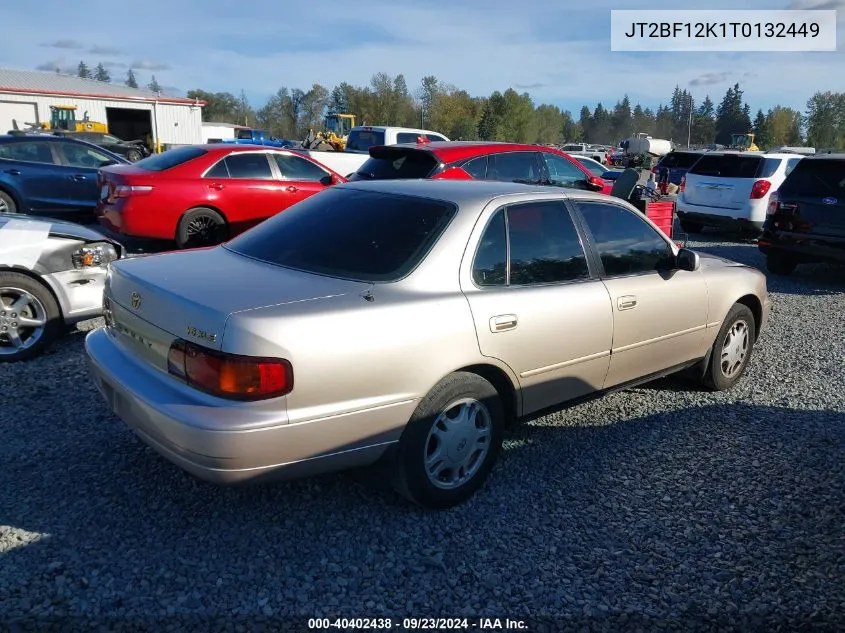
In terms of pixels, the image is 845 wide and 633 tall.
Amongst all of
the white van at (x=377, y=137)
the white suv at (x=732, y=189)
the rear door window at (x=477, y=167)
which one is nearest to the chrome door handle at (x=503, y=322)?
the rear door window at (x=477, y=167)

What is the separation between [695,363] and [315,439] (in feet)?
10.2

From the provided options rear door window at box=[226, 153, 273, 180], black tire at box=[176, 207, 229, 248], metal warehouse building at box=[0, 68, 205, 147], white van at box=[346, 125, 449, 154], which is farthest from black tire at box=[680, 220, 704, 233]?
metal warehouse building at box=[0, 68, 205, 147]

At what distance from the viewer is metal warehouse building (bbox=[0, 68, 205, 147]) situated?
39.3 meters

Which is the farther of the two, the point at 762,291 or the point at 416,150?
the point at 416,150

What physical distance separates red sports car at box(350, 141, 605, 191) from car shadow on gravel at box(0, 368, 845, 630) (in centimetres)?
449

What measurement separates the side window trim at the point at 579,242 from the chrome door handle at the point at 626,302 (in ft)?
0.60

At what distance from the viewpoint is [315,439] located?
2797 mm

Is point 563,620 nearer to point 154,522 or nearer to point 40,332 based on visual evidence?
point 154,522

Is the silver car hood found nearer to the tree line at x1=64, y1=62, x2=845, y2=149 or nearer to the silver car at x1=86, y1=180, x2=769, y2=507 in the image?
the silver car at x1=86, y1=180, x2=769, y2=507

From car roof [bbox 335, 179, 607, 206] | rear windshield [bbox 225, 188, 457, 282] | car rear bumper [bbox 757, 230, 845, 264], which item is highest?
car roof [bbox 335, 179, 607, 206]

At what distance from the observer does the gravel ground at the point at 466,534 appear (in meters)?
2.68

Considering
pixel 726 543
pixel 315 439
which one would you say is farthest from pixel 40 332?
pixel 726 543

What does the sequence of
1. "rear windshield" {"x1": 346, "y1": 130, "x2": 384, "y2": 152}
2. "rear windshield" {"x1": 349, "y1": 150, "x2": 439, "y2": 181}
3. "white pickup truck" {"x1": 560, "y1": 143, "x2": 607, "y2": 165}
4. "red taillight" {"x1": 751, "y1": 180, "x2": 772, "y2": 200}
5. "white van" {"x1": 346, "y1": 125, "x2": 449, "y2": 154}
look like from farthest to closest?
"white pickup truck" {"x1": 560, "y1": 143, "x2": 607, "y2": 165}
"rear windshield" {"x1": 346, "y1": 130, "x2": 384, "y2": 152}
"white van" {"x1": 346, "y1": 125, "x2": 449, "y2": 154}
"red taillight" {"x1": 751, "y1": 180, "x2": 772, "y2": 200}
"rear windshield" {"x1": 349, "y1": 150, "x2": 439, "y2": 181}

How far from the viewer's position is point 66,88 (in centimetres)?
4259
